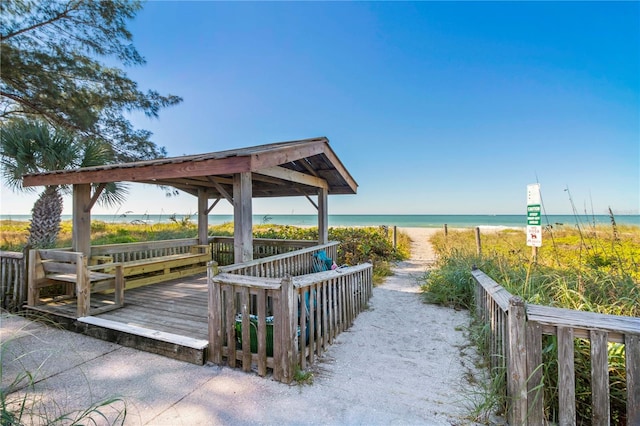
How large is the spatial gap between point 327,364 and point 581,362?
2199 mm

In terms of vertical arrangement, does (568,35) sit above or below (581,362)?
above

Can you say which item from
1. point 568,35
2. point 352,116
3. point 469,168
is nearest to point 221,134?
point 352,116

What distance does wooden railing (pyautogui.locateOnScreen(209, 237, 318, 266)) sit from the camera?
695 centimetres

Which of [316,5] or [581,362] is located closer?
[581,362]

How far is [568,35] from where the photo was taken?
707cm

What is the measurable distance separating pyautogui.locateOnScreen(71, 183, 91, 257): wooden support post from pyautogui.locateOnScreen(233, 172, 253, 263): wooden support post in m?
3.59

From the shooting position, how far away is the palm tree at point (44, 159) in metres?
6.09

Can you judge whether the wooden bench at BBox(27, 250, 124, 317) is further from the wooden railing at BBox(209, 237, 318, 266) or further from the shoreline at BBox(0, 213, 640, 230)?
the shoreline at BBox(0, 213, 640, 230)

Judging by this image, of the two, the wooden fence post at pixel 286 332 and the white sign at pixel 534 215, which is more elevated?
the white sign at pixel 534 215

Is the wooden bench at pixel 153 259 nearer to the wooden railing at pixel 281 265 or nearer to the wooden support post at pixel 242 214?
the wooden support post at pixel 242 214

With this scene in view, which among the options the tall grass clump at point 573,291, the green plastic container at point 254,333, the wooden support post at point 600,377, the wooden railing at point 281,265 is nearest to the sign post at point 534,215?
the tall grass clump at point 573,291

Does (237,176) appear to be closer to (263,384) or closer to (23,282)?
(263,384)

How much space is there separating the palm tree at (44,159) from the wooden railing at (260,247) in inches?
116

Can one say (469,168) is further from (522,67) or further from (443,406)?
(443,406)
